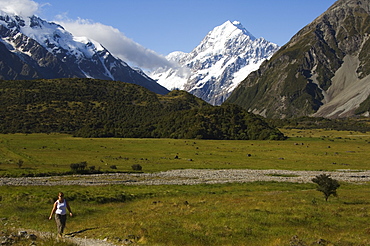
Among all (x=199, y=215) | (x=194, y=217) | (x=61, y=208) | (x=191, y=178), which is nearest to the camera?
(x=61, y=208)

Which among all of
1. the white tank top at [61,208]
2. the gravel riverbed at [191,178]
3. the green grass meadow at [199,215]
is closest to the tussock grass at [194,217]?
the green grass meadow at [199,215]

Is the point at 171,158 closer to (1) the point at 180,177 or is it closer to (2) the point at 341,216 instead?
(1) the point at 180,177

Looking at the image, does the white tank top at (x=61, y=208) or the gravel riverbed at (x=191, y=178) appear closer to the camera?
the white tank top at (x=61, y=208)

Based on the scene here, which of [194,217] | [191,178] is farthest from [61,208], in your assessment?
[191,178]

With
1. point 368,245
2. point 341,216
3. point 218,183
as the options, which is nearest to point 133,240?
point 368,245

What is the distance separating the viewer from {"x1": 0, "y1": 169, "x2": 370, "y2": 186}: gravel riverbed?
55688 millimetres

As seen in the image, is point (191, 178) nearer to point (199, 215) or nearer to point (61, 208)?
point (199, 215)

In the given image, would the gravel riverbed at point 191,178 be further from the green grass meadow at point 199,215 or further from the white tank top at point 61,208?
the white tank top at point 61,208

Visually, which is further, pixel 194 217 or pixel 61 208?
pixel 194 217

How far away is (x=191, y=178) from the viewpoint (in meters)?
64.9

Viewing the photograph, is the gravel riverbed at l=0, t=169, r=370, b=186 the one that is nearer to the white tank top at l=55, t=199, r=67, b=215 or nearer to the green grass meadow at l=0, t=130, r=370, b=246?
the green grass meadow at l=0, t=130, r=370, b=246

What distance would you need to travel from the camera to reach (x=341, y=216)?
104ft

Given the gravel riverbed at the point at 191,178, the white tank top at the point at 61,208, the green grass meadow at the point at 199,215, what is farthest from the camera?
the gravel riverbed at the point at 191,178

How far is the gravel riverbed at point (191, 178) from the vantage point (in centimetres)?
5569
